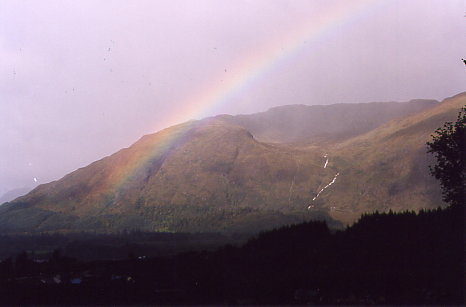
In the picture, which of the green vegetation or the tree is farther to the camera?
the tree

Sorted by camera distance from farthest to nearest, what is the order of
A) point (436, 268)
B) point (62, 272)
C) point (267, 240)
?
point (62, 272) → point (267, 240) → point (436, 268)

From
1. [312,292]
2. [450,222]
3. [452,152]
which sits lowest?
[312,292]

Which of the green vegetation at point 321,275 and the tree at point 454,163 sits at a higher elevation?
the tree at point 454,163

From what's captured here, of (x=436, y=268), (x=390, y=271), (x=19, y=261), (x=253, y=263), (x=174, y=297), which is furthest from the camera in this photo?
(x=19, y=261)

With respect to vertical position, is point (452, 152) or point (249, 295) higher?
point (452, 152)

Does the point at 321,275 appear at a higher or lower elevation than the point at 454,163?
lower

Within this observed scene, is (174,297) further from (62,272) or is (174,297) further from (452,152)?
(62,272)

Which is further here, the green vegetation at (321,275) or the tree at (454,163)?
the tree at (454,163)

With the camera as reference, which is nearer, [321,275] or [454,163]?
[454,163]

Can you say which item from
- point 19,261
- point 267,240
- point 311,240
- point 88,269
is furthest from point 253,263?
point 19,261

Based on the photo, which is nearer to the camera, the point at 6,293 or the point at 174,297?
the point at 174,297

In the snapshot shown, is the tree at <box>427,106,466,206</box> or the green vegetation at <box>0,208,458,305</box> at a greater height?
the tree at <box>427,106,466,206</box>
